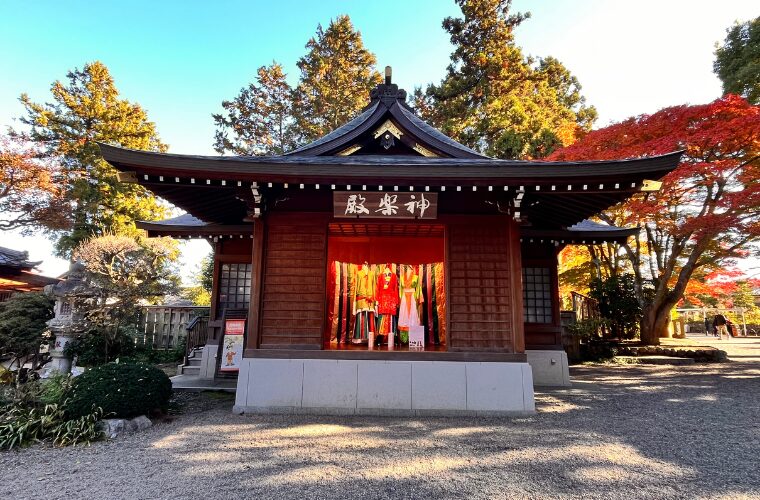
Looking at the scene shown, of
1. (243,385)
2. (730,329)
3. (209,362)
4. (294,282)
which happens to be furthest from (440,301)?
(730,329)

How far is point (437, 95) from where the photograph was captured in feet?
58.3

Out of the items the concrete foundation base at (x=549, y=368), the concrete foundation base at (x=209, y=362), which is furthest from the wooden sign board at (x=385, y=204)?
the concrete foundation base at (x=209, y=362)

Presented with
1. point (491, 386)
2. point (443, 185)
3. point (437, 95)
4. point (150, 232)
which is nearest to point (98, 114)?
point (150, 232)

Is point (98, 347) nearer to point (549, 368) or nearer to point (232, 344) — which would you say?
point (232, 344)

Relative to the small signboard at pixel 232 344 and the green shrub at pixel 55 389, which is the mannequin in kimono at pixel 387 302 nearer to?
the small signboard at pixel 232 344

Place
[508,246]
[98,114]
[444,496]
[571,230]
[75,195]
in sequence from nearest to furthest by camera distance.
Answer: [444,496] → [508,246] → [571,230] → [75,195] → [98,114]

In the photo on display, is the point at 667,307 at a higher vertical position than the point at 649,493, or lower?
higher

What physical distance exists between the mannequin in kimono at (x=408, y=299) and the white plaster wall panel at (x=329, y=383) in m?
1.99

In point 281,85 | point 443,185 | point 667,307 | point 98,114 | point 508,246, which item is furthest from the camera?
point 281,85

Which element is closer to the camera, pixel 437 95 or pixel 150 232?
pixel 150 232

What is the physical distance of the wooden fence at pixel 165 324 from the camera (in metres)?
12.0

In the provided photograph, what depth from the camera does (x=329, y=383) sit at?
225 inches

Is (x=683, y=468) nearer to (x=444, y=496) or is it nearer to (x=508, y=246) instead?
(x=444, y=496)

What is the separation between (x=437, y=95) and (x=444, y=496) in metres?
17.3
